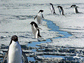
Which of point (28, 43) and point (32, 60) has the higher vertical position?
point (28, 43)

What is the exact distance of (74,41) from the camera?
554 cm

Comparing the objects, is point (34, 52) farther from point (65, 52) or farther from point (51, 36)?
point (51, 36)

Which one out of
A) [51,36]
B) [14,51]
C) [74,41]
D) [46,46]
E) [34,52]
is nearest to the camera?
[14,51]

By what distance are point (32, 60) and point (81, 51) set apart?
46.4 inches

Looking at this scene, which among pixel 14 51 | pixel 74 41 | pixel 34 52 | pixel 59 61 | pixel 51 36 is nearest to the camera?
pixel 14 51

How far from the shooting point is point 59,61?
382cm

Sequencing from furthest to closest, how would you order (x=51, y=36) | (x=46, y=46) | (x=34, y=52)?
(x=51, y=36), (x=46, y=46), (x=34, y=52)

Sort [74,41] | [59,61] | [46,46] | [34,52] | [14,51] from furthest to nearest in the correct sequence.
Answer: [74,41]
[46,46]
[34,52]
[59,61]
[14,51]

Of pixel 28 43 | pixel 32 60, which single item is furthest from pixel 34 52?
pixel 28 43

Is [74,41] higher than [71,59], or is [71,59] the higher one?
[74,41]

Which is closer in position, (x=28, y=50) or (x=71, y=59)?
(x=71, y=59)

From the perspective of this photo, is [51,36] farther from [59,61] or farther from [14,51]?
[14,51]

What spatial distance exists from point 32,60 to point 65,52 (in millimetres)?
869

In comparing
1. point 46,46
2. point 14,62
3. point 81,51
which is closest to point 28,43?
point 46,46
